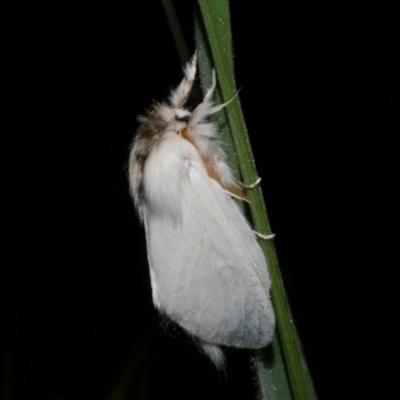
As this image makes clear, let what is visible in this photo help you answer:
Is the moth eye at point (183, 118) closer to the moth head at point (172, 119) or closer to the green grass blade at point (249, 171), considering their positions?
the moth head at point (172, 119)

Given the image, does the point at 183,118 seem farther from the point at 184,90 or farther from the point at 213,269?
the point at 213,269

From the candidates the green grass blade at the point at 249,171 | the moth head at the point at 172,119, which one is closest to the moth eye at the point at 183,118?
the moth head at the point at 172,119

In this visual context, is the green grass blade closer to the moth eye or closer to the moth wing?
the moth wing

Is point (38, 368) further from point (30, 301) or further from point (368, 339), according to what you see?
point (368, 339)

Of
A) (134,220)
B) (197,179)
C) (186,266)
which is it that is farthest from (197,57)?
(134,220)

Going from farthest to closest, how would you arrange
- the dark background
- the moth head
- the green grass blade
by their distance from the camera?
the dark background
the moth head
the green grass blade

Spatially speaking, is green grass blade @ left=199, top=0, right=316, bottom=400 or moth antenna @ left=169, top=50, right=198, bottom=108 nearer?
green grass blade @ left=199, top=0, right=316, bottom=400

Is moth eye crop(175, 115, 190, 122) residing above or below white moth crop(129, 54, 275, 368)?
above

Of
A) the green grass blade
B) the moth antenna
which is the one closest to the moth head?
the moth antenna
